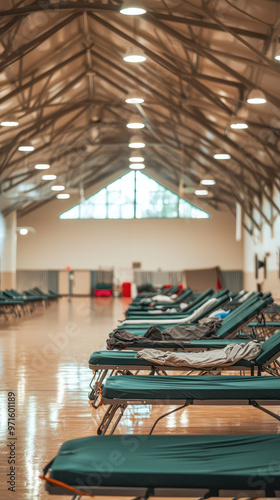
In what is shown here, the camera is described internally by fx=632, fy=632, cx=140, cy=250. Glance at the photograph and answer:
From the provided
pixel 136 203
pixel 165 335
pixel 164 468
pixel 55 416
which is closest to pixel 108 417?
pixel 55 416

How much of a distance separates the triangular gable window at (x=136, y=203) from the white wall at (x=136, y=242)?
287 mm

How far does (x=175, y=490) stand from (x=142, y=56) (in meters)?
7.46

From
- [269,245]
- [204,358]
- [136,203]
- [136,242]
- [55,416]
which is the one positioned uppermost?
[136,203]

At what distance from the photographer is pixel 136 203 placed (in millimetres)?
27844

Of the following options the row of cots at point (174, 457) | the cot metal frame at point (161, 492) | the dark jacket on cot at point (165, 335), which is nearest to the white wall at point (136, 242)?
the dark jacket on cot at point (165, 335)

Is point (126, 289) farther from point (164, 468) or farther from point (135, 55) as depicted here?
point (164, 468)

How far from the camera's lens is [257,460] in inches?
102

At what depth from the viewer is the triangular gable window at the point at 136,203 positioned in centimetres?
2759

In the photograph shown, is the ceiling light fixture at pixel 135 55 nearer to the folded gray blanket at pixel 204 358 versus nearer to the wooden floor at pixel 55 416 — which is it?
the wooden floor at pixel 55 416

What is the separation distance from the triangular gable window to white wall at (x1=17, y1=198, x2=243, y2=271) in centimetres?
29

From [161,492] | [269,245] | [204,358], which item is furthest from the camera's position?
[269,245]

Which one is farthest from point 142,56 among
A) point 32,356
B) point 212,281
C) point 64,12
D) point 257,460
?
point 212,281

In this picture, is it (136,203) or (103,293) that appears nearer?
(103,293)

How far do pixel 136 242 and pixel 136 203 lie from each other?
1.75 m
